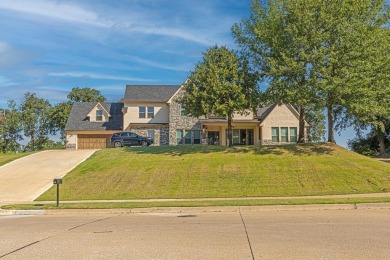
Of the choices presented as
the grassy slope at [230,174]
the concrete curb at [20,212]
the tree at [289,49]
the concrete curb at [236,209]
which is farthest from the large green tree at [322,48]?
the concrete curb at [20,212]

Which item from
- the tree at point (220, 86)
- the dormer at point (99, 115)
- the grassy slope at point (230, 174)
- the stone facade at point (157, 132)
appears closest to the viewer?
the grassy slope at point (230, 174)

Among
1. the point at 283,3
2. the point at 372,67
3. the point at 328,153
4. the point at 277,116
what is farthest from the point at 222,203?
the point at 277,116

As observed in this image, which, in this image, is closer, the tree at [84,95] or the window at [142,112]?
the window at [142,112]

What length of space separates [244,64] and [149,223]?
22.9 metres

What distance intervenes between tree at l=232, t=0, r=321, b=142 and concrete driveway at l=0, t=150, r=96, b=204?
15033 millimetres

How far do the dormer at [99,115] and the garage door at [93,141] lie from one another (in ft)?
7.78

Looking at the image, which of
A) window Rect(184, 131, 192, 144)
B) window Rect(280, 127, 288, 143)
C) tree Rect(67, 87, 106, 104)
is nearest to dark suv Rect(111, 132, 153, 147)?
window Rect(184, 131, 192, 144)

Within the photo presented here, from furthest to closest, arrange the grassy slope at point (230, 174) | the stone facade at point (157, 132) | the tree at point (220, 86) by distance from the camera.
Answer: the stone facade at point (157, 132)
the tree at point (220, 86)
the grassy slope at point (230, 174)

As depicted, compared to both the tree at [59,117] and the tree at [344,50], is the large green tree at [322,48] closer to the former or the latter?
the tree at [344,50]

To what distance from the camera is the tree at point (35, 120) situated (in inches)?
2361

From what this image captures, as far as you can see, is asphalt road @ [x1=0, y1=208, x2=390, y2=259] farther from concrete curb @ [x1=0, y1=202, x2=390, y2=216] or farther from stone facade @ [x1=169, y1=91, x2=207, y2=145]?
stone facade @ [x1=169, y1=91, x2=207, y2=145]

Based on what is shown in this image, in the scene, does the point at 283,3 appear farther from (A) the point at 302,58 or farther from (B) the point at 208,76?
(B) the point at 208,76

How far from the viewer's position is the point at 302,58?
2630 centimetres

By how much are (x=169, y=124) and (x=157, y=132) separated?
1693 millimetres
